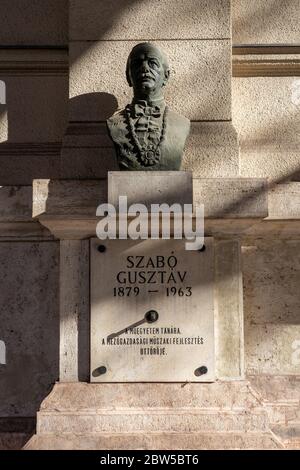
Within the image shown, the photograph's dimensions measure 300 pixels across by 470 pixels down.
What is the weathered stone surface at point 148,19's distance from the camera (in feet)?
18.7

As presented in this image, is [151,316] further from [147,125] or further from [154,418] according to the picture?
[147,125]

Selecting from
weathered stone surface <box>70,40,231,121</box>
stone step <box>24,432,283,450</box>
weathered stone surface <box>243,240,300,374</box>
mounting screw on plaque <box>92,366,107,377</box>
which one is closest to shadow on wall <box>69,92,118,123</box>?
weathered stone surface <box>70,40,231,121</box>

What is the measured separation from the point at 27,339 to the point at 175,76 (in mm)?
2111

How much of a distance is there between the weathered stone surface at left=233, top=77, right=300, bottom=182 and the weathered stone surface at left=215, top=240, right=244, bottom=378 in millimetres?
825

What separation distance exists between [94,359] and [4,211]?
120cm

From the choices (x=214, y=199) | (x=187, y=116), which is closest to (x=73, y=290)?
(x=214, y=199)

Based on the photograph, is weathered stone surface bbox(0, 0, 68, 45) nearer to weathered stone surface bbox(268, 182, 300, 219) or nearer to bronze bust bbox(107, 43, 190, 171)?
bronze bust bbox(107, 43, 190, 171)

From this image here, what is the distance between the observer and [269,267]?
5.75m

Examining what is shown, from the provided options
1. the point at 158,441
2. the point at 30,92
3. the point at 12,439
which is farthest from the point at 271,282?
the point at 30,92

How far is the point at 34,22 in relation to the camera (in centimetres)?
617

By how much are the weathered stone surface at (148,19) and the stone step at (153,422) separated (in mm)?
2587

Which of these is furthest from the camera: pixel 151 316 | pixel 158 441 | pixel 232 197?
pixel 151 316

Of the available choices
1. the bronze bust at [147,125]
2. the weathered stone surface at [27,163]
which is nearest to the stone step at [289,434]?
the bronze bust at [147,125]

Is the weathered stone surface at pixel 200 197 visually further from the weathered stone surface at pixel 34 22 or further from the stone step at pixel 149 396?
the weathered stone surface at pixel 34 22
